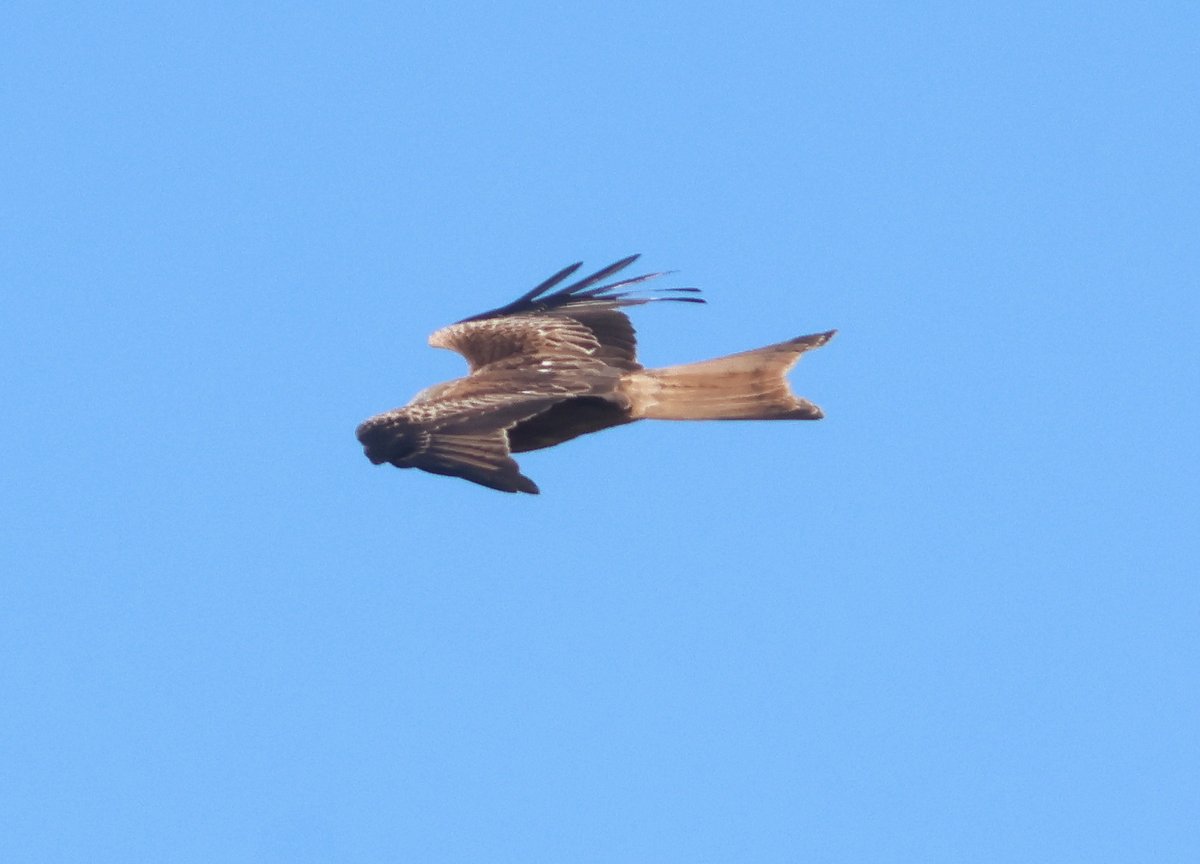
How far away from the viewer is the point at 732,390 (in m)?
15.0

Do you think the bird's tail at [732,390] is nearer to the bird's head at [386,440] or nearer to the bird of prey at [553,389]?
the bird of prey at [553,389]

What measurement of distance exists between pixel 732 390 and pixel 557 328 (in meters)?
1.67

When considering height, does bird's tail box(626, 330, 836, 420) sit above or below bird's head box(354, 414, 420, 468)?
above

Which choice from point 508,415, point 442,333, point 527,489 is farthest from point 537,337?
point 527,489

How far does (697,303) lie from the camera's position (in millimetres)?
16219

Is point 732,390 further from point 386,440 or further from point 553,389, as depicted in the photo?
point 386,440

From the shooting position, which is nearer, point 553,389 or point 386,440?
point 386,440

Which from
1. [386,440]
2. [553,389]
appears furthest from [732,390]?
[386,440]

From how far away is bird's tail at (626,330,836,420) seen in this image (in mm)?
14914

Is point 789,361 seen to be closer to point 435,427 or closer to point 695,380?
point 695,380

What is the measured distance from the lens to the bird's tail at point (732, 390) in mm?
14914

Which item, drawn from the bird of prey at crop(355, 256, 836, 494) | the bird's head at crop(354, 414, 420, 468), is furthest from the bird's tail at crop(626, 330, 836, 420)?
the bird's head at crop(354, 414, 420, 468)

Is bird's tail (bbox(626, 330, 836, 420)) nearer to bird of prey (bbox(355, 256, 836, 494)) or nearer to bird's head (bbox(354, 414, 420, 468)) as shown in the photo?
bird of prey (bbox(355, 256, 836, 494))

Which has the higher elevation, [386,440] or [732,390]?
[732,390]
